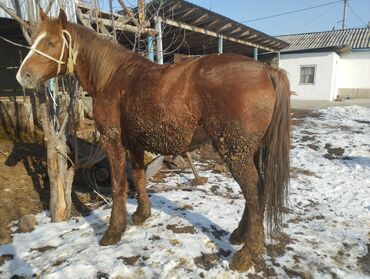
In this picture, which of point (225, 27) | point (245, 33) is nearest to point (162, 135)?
point (225, 27)

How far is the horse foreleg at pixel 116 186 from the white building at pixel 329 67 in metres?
21.1

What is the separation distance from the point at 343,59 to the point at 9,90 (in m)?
22.7

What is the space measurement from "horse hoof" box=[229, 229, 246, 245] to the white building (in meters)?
20.8

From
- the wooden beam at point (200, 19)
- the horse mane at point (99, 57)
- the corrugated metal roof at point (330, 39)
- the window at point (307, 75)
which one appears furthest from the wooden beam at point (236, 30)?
the window at point (307, 75)

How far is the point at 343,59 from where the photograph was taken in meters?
22.7

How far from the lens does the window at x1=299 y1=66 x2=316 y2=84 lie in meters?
21.6

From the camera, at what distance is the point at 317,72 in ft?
69.8

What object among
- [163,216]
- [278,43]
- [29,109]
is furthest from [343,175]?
[278,43]

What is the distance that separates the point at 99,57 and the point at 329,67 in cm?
2138

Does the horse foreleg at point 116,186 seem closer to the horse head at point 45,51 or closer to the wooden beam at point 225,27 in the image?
the horse head at point 45,51

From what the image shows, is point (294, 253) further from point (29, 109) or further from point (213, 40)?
point (213, 40)

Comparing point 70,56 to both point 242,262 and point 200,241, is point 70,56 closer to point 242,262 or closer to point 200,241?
point 200,241

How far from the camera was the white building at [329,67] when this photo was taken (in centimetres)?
2094

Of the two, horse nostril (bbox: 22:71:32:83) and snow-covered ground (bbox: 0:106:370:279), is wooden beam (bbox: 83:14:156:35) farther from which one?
snow-covered ground (bbox: 0:106:370:279)
